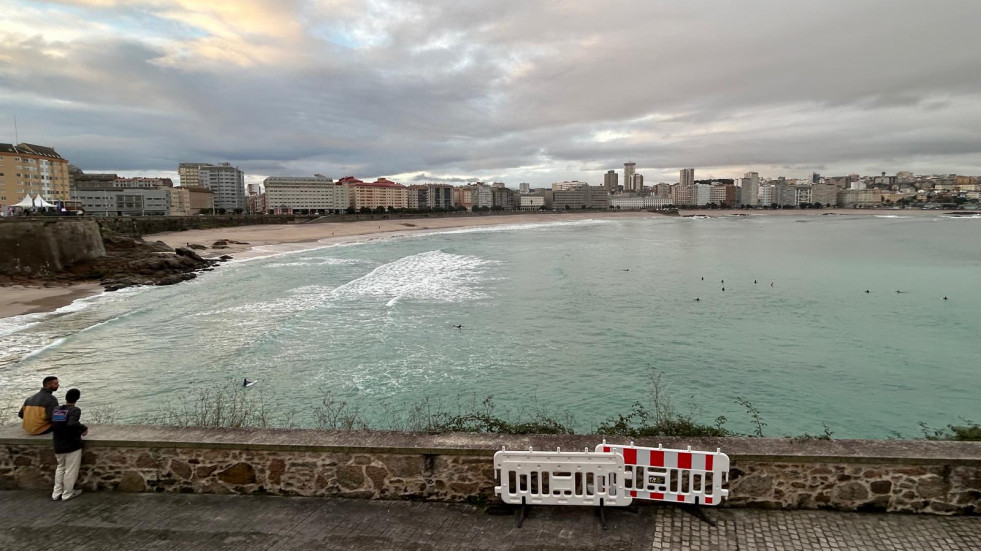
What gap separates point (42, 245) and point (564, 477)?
3849cm

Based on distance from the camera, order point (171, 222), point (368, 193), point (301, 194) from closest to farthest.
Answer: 1. point (171, 222)
2. point (301, 194)
3. point (368, 193)

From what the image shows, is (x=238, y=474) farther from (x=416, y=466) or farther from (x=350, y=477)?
(x=416, y=466)

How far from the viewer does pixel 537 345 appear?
1853cm

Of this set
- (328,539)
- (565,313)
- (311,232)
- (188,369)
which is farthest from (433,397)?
(311,232)

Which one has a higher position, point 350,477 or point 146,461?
point 146,461

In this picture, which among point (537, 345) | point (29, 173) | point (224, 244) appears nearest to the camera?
point (537, 345)

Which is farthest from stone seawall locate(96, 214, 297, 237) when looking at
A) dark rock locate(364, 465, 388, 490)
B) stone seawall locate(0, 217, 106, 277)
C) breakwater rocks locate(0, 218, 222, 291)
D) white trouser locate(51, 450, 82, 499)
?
dark rock locate(364, 465, 388, 490)

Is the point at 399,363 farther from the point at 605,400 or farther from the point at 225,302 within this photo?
the point at 225,302

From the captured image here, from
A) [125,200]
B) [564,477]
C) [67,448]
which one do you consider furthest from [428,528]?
[125,200]

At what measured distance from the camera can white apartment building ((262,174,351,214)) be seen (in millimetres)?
167750

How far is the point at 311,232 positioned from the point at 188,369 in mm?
68407

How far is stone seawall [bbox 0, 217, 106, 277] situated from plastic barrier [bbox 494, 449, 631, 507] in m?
36.8

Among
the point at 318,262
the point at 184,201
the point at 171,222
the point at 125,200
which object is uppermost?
the point at 184,201

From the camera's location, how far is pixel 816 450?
495 cm
